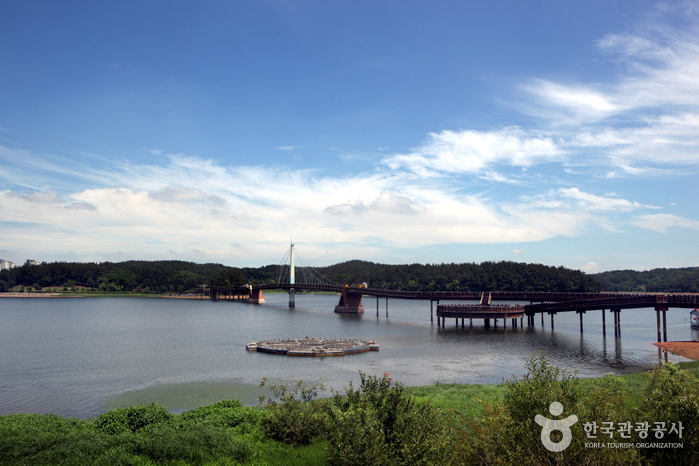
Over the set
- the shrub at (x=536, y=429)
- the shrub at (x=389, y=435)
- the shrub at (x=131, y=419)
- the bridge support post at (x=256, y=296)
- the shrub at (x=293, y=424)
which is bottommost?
the bridge support post at (x=256, y=296)

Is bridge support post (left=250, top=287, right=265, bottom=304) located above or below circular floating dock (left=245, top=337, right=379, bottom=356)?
below

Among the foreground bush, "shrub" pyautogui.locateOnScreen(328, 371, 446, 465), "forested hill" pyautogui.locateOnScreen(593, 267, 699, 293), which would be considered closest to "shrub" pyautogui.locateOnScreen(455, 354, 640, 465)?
the foreground bush

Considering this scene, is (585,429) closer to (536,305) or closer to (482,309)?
(482,309)

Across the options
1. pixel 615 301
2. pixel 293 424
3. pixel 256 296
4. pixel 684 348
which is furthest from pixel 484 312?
pixel 256 296

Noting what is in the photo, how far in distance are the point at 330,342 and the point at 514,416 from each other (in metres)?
45.2

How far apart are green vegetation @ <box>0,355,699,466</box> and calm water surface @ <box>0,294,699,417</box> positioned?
12.2 meters

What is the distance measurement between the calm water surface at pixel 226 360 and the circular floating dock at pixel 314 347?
5.60 ft

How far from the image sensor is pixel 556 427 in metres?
8.47

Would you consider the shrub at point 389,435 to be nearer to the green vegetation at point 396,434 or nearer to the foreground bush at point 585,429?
the green vegetation at point 396,434

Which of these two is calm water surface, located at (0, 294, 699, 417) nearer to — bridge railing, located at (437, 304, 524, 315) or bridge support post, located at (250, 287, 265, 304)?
bridge railing, located at (437, 304, 524, 315)

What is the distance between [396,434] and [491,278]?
16092 cm

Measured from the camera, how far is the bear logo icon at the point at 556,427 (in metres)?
8.27

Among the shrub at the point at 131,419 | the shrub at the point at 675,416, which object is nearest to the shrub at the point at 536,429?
the shrub at the point at 675,416

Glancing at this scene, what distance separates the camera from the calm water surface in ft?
102
